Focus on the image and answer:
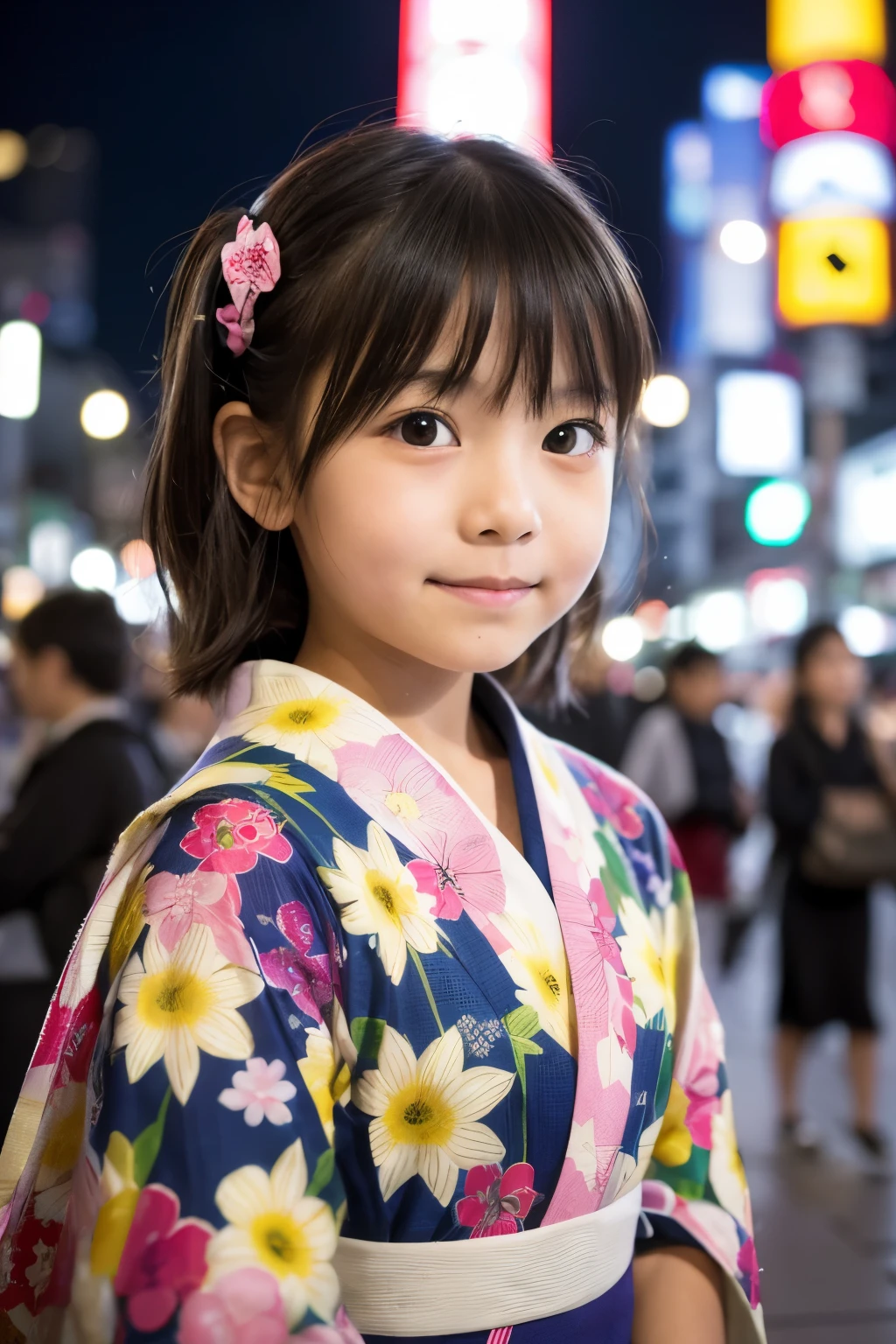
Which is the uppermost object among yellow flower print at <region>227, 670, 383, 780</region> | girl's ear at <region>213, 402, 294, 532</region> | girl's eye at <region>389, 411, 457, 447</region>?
girl's eye at <region>389, 411, 457, 447</region>

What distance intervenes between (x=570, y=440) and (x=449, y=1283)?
2.34ft

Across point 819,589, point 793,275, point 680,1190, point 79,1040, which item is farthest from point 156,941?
point 819,589

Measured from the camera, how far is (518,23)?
6750mm

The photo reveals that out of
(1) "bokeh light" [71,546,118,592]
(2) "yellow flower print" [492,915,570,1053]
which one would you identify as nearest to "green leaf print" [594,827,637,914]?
(2) "yellow flower print" [492,915,570,1053]

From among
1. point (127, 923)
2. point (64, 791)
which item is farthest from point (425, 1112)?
point (64, 791)

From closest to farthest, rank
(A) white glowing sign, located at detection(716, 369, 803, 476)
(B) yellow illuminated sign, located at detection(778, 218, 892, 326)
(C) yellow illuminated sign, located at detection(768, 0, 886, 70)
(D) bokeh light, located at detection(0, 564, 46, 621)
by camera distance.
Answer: (C) yellow illuminated sign, located at detection(768, 0, 886, 70), (B) yellow illuminated sign, located at detection(778, 218, 892, 326), (A) white glowing sign, located at detection(716, 369, 803, 476), (D) bokeh light, located at detection(0, 564, 46, 621)

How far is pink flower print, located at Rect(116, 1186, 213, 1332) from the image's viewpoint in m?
0.80

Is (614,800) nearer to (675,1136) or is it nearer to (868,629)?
(675,1136)

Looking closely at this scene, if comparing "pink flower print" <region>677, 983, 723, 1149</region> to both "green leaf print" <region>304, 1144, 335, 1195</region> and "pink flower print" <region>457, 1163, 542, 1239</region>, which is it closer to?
"pink flower print" <region>457, 1163, 542, 1239</region>

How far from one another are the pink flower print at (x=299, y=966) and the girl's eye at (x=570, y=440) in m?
0.45

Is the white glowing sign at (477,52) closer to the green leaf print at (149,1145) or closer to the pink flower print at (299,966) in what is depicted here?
the pink flower print at (299,966)

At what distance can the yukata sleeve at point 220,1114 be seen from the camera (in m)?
0.81

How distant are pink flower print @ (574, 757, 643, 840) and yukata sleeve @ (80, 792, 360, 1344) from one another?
0.47m

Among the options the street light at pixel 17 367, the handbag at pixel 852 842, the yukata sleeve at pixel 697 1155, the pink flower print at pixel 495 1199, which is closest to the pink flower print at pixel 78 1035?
the pink flower print at pixel 495 1199
